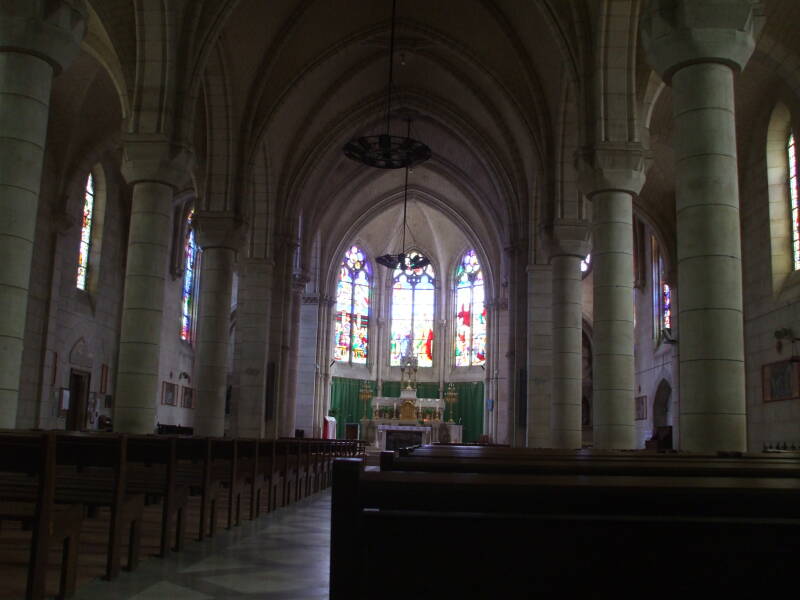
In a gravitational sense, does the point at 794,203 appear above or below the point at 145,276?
above

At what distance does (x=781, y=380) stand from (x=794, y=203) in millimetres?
3874

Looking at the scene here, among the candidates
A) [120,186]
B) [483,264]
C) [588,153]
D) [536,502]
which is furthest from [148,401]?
[483,264]

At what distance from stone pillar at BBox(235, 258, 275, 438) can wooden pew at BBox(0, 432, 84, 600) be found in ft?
54.4

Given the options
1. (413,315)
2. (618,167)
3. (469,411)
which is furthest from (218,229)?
(413,315)

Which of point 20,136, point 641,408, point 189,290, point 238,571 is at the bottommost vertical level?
point 238,571

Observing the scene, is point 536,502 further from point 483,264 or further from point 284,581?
point 483,264

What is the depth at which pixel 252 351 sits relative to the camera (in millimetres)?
21562

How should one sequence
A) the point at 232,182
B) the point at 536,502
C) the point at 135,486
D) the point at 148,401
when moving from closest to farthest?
1. the point at 536,502
2. the point at 135,486
3. the point at 148,401
4. the point at 232,182

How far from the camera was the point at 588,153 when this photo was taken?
42.9 ft

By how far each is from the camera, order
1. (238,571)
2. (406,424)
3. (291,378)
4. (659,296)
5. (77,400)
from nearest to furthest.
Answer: (238,571) < (77,400) < (659,296) < (291,378) < (406,424)

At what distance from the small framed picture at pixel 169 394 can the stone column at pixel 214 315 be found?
396 inches

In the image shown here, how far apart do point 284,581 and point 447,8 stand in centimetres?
1906

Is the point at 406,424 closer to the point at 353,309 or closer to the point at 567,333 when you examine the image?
the point at 353,309

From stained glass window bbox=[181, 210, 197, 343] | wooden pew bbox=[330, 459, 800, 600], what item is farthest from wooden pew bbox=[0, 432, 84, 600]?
stained glass window bbox=[181, 210, 197, 343]
